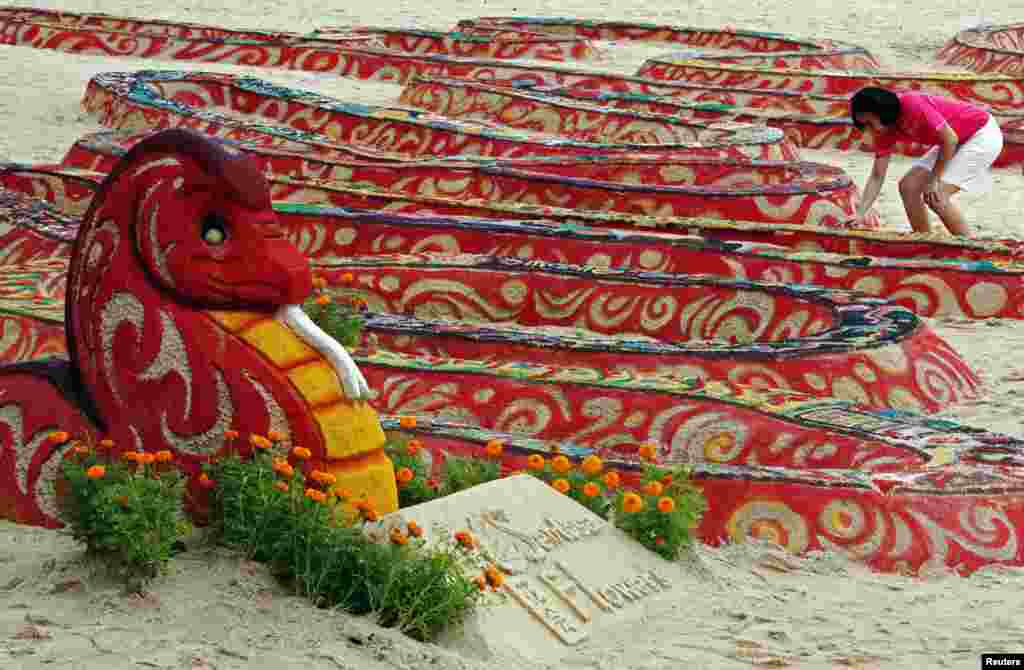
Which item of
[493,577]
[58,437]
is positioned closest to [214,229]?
[58,437]

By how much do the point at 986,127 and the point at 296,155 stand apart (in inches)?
176

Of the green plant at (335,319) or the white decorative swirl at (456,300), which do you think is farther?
the white decorative swirl at (456,300)

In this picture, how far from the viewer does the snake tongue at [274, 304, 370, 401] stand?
5.51 meters

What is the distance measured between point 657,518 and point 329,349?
1.11 m

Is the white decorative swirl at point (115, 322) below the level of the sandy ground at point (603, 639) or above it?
above

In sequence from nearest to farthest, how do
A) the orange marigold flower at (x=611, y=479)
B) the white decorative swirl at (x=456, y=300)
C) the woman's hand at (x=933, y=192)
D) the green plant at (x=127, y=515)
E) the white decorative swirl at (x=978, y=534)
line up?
the green plant at (x=127, y=515)
the orange marigold flower at (x=611, y=479)
the white decorative swirl at (x=978, y=534)
the white decorative swirl at (x=456, y=300)
the woman's hand at (x=933, y=192)

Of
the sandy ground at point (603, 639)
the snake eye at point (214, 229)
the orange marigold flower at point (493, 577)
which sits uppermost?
the snake eye at point (214, 229)

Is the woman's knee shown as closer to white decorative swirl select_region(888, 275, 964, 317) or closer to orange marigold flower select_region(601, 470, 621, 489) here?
white decorative swirl select_region(888, 275, 964, 317)

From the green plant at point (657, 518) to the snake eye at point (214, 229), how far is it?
1404 mm

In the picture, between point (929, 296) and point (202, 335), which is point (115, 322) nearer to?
point (202, 335)

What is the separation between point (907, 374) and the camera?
27.8ft

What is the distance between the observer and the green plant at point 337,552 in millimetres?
4973

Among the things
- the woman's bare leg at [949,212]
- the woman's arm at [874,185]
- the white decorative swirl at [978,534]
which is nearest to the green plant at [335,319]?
the white decorative swirl at [978,534]

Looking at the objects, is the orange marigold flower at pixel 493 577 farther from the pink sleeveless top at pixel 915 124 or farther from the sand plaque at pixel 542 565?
the pink sleeveless top at pixel 915 124
